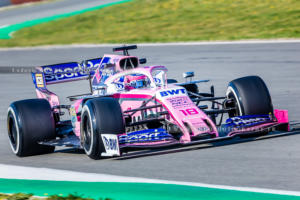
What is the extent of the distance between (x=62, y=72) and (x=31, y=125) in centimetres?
178

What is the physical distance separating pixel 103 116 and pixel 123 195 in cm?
212

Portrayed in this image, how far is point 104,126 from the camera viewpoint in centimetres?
878

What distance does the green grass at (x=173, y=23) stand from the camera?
92.2ft

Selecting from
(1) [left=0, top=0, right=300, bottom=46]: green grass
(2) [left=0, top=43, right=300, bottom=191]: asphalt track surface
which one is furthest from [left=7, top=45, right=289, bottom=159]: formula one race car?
(1) [left=0, top=0, right=300, bottom=46]: green grass

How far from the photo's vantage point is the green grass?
28.1 meters

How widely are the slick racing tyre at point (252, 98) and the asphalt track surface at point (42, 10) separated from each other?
3218cm

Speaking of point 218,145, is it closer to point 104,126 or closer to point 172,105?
point 172,105

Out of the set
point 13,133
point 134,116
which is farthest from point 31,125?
point 134,116

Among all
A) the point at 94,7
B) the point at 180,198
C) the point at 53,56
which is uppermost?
the point at 94,7

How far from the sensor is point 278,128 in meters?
9.78

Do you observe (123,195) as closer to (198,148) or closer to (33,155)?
(198,148)

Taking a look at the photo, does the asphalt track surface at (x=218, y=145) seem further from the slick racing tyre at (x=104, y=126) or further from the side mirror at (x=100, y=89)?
the side mirror at (x=100, y=89)

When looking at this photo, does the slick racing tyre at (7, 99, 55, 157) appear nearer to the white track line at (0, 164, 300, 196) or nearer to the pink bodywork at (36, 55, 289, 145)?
the pink bodywork at (36, 55, 289, 145)

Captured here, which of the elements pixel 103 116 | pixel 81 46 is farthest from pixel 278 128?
pixel 81 46
